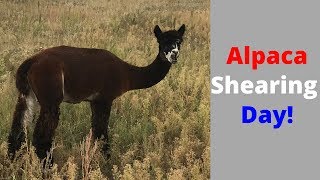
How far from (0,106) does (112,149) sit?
2.14 metres

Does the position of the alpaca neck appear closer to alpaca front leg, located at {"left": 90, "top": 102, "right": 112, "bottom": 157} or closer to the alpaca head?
the alpaca head

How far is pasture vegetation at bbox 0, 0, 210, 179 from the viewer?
534cm

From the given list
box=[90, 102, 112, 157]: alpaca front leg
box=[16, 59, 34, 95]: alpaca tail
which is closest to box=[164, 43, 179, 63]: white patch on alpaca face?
box=[90, 102, 112, 157]: alpaca front leg

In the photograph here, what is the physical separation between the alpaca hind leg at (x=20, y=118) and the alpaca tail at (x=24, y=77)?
7 centimetres

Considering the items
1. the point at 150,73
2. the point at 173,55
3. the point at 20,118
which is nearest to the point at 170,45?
the point at 173,55

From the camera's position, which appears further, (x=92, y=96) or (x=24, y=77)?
(x=92, y=96)

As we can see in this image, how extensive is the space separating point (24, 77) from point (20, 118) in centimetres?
49

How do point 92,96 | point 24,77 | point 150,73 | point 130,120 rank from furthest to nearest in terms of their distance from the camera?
point 130,120 → point 150,73 → point 92,96 → point 24,77

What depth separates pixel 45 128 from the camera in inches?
202

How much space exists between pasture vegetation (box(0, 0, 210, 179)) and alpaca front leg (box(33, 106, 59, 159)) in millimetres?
150

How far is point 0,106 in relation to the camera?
280 inches

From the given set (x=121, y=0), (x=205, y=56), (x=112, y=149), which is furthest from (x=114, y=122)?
(x=121, y=0)

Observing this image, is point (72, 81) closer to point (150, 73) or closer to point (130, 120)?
point (150, 73)

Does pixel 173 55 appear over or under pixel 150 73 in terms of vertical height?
over
